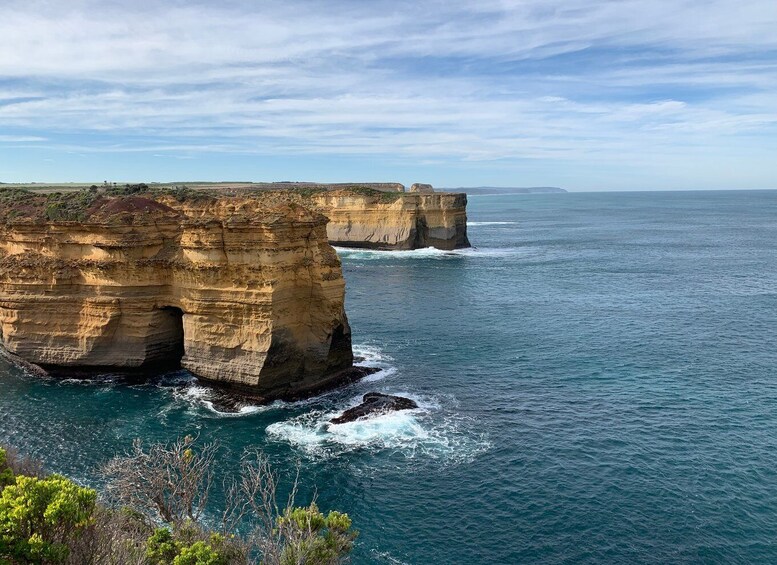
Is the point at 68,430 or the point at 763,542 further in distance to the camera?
the point at 68,430

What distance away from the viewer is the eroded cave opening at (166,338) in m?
38.2

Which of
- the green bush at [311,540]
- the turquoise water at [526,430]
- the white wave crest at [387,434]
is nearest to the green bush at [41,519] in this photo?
the green bush at [311,540]

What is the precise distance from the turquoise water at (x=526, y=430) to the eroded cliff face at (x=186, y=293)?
7.78 feet

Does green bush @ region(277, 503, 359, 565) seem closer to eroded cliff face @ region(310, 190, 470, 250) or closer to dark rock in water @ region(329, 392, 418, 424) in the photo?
dark rock in water @ region(329, 392, 418, 424)

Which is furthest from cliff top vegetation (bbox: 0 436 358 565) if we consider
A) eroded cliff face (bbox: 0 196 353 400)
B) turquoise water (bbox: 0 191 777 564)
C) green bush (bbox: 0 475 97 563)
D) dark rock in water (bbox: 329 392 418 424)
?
eroded cliff face (bbox: 0 196 353 400)

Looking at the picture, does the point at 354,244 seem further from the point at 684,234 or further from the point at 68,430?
the point at 68,430

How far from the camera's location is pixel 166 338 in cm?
3912

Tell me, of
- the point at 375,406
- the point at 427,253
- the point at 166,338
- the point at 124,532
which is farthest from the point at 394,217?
the point at 124,532

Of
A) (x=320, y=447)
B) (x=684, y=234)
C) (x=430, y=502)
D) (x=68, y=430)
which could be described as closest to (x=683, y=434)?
(x=430, y=502)

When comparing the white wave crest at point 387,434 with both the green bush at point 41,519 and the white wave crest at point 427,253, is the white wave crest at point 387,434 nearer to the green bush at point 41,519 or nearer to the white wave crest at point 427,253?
the green bush at point 41,519

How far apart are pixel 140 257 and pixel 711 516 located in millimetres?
33180

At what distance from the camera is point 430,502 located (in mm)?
24047

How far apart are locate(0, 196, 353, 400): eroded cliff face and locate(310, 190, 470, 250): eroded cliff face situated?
70681mm

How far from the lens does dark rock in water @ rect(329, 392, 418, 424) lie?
32.4 metres
